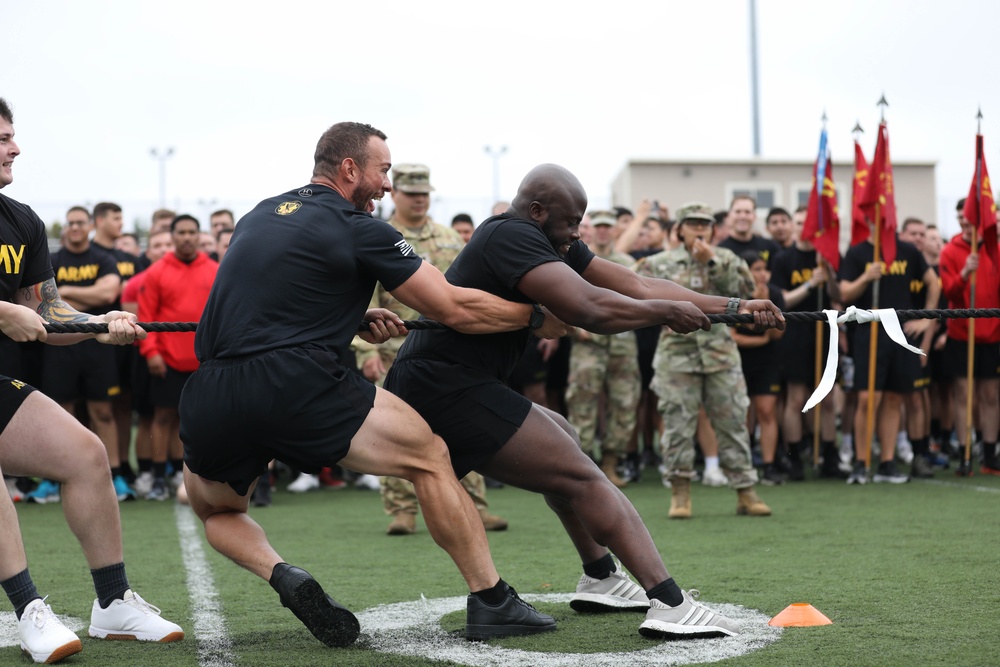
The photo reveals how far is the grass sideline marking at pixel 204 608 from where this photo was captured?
4.57 meters

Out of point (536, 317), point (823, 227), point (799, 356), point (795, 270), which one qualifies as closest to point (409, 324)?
point (536, 317)

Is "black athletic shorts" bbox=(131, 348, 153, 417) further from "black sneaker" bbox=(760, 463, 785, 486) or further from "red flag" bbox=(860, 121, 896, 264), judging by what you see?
"red flag" bbox=(860, 121, 896, 264)

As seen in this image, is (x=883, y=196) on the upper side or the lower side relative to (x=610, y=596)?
upper

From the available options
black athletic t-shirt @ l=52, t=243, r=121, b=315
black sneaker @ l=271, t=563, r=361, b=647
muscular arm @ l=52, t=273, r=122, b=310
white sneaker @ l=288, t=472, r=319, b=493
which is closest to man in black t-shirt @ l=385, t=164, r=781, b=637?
black sneaker @ l=271, t=563, r=361, b=647

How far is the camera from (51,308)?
5250 millimetres

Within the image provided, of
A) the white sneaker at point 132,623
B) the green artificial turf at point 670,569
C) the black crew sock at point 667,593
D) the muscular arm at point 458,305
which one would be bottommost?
the green artificial turf at point 670,569

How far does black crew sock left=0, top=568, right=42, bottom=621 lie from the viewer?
180 inches

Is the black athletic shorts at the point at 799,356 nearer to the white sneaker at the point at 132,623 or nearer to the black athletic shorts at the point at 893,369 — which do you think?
the black athletic shorts at the point at 893,369

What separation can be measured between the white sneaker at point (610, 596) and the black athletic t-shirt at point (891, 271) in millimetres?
6711

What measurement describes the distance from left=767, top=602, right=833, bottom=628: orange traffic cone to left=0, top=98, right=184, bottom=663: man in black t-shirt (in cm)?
246

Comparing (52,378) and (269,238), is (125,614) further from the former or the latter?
(52,378)

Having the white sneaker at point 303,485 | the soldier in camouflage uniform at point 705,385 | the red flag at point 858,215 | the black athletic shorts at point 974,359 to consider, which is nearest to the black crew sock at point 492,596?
the soldier in camouflage uniform at point 705,385

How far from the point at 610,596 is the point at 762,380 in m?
6.08

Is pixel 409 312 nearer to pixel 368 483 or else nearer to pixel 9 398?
pixel 368 483
